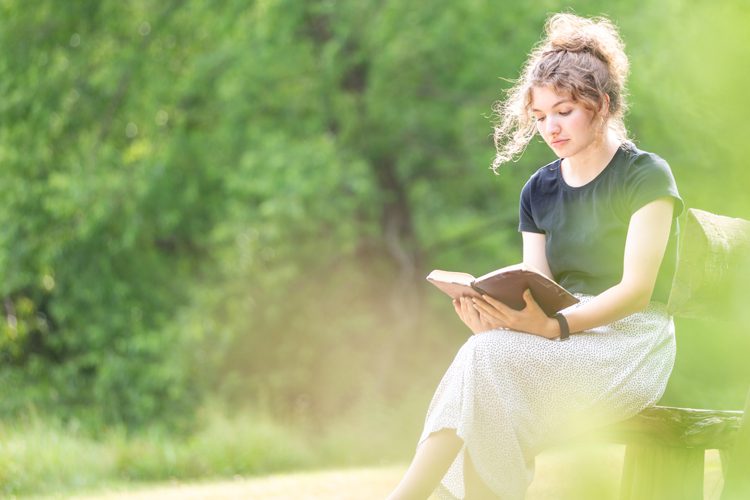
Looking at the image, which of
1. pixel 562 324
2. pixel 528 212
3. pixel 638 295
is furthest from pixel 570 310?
pixel 528 212

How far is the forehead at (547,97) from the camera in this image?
118 inches

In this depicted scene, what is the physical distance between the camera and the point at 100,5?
12.6 metres

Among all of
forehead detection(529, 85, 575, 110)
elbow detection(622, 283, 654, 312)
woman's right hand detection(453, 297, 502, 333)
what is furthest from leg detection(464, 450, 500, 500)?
forehead detection(529, 85, 575, 110)

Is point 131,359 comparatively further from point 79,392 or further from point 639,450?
point 639,450

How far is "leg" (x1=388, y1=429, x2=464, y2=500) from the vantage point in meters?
2.67

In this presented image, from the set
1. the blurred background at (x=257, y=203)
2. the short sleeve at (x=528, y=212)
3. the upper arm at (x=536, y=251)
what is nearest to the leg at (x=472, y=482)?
the upper arm at (x=536, y=251)

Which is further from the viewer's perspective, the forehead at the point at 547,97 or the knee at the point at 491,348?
the forehead at the point at 547,97

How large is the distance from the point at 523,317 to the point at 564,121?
604 millimetres

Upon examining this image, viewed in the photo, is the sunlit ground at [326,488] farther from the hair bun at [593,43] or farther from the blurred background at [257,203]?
the blurred background at [257,203]

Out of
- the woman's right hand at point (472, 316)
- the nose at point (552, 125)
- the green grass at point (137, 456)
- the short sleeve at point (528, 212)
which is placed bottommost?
the green grass at point (137, 456)

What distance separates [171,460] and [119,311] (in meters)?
4.22

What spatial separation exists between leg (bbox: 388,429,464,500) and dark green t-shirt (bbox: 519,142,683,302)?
0.64 meters

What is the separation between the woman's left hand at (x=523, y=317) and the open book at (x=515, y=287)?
2 cm

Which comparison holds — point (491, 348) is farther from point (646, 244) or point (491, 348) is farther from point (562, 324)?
→ point (646, 244)
